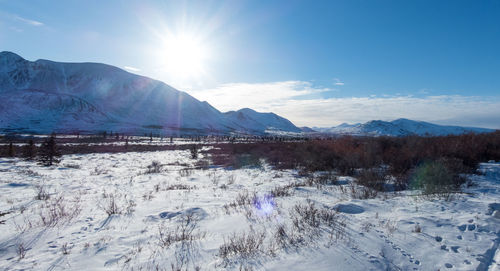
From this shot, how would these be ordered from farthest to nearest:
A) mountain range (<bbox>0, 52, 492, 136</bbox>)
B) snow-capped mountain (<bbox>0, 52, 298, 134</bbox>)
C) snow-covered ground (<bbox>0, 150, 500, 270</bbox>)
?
snow-capped mountain (<bbox>0, 52, 298, 134</bbox>) < mountain range (<bbox>0, 52, 492, 136</bbox>) < snow-covered ground (<bbox>0, 150, 500, 270</bbox>)

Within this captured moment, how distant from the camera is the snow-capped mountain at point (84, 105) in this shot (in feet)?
383

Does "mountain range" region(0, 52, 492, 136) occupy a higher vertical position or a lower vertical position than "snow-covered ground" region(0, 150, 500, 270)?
higher

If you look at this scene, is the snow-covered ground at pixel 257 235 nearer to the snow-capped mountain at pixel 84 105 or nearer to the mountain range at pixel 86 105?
the mountain range at pixel 86 105

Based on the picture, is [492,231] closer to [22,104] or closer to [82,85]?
[22,104]

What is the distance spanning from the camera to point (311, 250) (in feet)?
10.7

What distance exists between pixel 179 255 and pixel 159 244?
→ 0.65 meters

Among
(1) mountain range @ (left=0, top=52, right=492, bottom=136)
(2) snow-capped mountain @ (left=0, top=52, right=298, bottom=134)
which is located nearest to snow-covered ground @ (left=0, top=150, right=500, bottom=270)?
(1) mountain range @ (left=0, top=52, right=492, bottom=136)

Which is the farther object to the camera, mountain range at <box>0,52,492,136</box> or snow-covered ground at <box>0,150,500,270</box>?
mountain range at <box>0,52,492,136</box>

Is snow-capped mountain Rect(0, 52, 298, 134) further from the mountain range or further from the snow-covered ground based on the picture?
the snow-covered ground

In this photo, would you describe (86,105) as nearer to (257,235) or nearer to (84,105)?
(84,105)

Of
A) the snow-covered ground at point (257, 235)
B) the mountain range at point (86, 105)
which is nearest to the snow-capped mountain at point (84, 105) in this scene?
the mountain range at point (86, 105)

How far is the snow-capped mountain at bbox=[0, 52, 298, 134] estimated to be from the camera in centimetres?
11675

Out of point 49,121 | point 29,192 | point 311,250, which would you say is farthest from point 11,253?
point 49,121

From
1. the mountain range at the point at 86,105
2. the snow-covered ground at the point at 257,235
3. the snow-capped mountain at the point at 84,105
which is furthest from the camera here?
the snow-capped mountain at the point at 84,105
